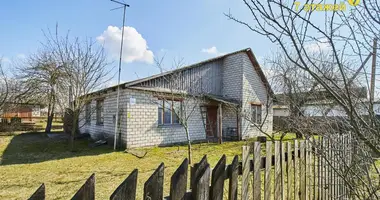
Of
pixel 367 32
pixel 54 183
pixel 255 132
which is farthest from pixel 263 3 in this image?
pixel 255 132

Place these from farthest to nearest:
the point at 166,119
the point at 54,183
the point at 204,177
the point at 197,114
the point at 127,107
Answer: the point at 197,114 → the point at 166,119 → the point at 127,107 → the point at 54,183 → the point at 204,177

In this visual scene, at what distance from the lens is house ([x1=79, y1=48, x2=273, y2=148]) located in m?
9.84

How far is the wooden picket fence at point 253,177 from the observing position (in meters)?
1.10

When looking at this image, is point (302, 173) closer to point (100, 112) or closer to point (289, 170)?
point (289, 170)

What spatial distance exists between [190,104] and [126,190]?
→ 11.2 m

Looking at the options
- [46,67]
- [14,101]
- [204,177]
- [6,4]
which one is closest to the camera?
[204,177]

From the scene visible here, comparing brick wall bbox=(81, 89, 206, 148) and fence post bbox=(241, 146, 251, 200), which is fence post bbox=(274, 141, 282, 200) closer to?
fence post bbox=(241, 146, 251, 200)

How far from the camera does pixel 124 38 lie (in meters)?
9.63

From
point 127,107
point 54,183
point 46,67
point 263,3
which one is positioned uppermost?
point 46,67

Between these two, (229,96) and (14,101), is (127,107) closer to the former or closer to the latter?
(229,96)

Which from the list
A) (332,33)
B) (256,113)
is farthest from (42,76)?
(332,33)

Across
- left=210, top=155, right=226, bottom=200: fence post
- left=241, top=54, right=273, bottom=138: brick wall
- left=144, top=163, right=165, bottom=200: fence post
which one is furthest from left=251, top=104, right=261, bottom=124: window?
left=144, top=163, right=165, bottom=200: fence post

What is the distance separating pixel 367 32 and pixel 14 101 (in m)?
20.3

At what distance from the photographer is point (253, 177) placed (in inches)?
72.1
